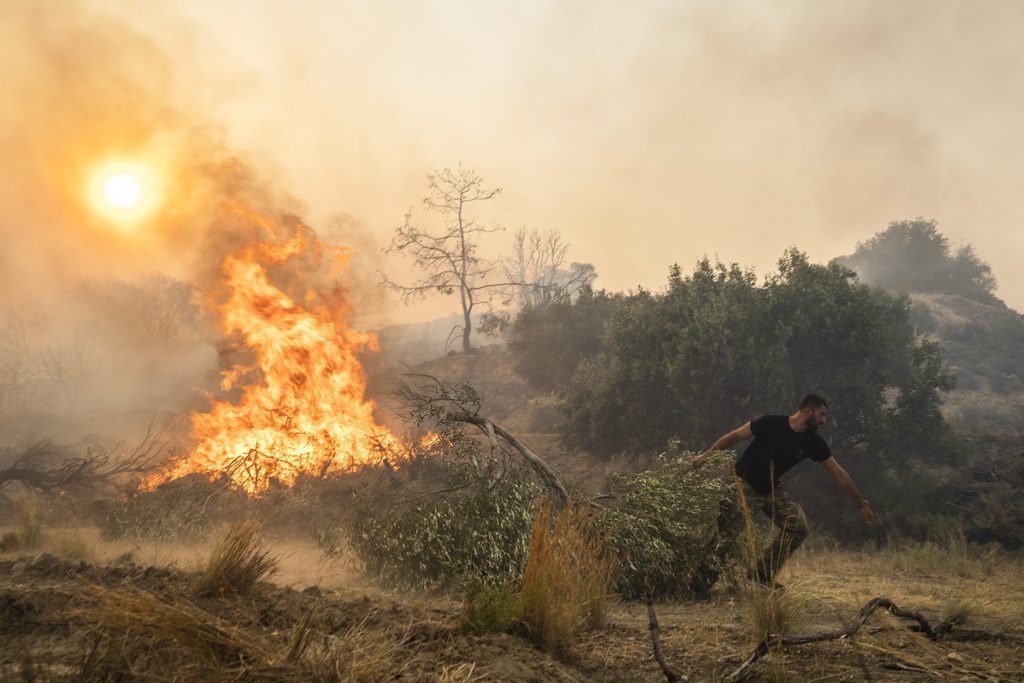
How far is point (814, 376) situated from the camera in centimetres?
1850

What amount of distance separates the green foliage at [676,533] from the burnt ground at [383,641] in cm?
72

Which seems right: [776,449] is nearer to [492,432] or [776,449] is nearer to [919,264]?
[492,432]

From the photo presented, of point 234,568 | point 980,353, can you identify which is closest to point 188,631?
point 234,568

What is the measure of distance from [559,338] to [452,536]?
25997mm

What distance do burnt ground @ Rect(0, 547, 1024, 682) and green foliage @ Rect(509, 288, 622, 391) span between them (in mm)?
26461

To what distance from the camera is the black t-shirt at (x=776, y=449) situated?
6.80 metres

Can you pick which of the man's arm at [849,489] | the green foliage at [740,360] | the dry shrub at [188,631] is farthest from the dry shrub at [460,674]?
the green foliage at [740,360]

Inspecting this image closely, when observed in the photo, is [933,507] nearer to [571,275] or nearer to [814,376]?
[814,376]

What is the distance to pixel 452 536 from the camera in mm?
8219

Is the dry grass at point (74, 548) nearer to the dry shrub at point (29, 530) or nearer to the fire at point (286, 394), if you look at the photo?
the dry shrub at point (29, 530)

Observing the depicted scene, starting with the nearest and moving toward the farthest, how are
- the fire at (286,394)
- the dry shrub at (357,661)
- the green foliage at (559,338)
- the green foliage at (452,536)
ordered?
the dry shrub at (357,661) < the green foliage at (452,536) < the fire at (286,394) < the green foliage at (559,338)

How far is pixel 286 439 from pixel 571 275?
52.3 metres

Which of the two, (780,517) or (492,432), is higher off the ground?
(492,432)

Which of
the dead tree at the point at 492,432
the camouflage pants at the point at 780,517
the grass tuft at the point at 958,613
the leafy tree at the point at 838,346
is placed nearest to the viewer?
the grass tuft at the point at 958,613
